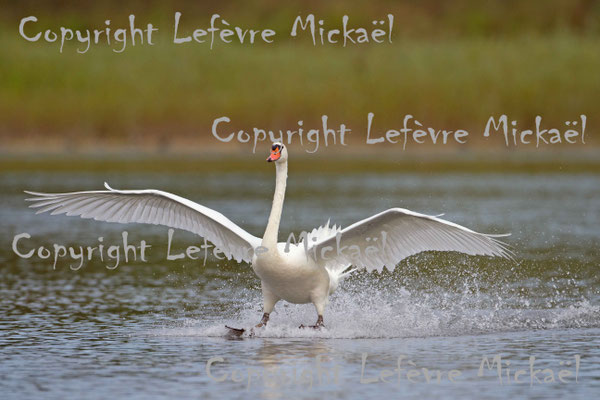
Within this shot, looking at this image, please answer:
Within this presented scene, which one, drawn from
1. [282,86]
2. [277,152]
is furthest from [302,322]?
[282,86]

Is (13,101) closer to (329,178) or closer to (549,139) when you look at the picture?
(329,178)

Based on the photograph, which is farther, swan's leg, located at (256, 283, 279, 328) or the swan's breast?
swan's leg, located at (256, 283, 279, 328)

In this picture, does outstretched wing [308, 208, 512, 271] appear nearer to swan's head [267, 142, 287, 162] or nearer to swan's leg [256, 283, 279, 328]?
swan's leg [256, 283, 279, 328]

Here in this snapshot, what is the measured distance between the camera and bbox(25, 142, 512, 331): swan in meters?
12.3

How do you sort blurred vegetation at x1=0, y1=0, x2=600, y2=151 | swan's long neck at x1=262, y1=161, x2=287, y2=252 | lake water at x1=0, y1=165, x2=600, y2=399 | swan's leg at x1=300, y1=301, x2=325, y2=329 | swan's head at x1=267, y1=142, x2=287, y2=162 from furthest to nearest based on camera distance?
1. blurred vegetation at x1=0, y1=0, x2=600, y2=151
2. swan's leg at x1=300, y1=301, x2=325, y2=329
3. swan's head at x1=267, y1=142, x2=287, y2=162
4. swan's long neck at x1=262, y1=161, x2=287, y2=252
5. lake water at x1=0, y1=165, x2=600, y2=399

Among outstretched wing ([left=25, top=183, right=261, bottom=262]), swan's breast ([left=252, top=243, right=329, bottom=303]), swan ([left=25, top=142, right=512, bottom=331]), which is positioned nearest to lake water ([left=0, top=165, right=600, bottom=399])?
swan's breast ([left=252, top=243, right=329, bottom=303])

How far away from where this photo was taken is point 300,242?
12.8m

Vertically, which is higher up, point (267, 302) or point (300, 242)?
point (300, 242)

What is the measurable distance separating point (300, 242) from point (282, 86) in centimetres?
2909

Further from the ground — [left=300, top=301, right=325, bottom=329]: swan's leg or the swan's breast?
the swan's breast

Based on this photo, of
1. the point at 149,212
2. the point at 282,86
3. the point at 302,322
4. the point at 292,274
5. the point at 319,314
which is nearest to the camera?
the point at 292,274

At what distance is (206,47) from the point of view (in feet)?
145

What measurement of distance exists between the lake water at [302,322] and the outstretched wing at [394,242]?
26.7 inches

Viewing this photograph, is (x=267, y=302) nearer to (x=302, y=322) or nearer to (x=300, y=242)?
(x=300, y=242)
